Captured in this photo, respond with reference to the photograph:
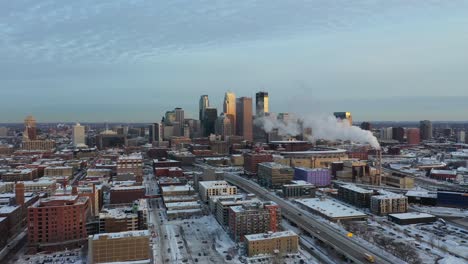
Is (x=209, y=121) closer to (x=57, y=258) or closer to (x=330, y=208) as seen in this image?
(x=330, y=208)

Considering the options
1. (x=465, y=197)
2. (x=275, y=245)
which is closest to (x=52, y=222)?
(x=275, y=245)

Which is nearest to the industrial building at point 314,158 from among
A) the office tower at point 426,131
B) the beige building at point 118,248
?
the beige building at point 118,248

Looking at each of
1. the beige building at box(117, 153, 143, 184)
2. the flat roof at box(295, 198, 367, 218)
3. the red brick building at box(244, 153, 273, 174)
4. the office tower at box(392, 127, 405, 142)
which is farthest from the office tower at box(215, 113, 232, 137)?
the flat roof at box(295, 198, 367, 218)

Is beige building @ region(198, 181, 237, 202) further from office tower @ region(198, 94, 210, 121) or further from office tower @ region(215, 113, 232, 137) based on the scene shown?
office tower @ region(198, 94, 210, 121)

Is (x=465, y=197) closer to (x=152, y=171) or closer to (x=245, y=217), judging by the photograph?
(x=245, y=217)

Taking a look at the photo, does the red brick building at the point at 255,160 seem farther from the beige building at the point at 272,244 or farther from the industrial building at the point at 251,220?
the beige building at the point at 272,244

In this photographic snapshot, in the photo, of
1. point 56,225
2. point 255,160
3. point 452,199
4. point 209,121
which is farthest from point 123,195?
point 209,121
